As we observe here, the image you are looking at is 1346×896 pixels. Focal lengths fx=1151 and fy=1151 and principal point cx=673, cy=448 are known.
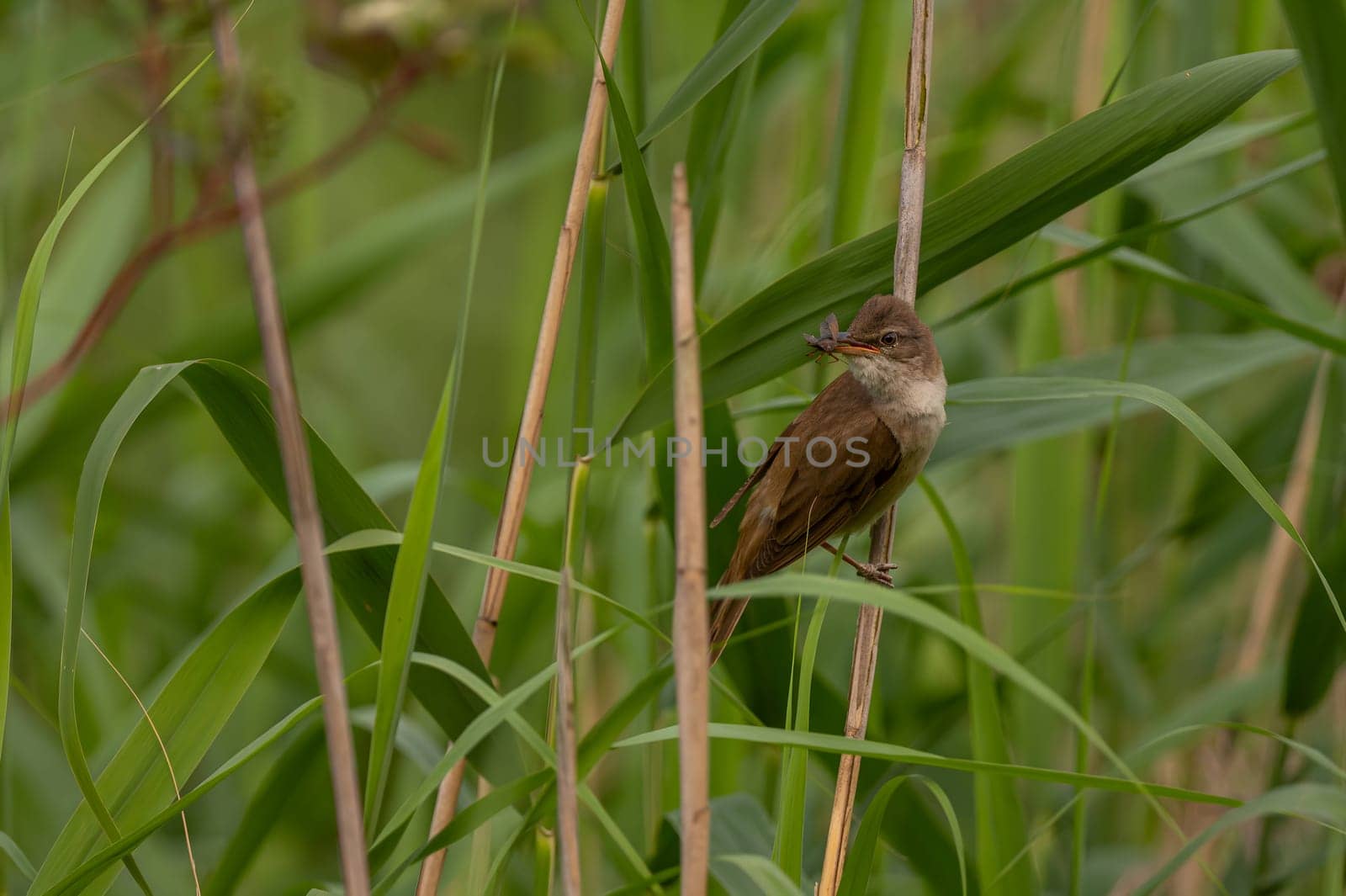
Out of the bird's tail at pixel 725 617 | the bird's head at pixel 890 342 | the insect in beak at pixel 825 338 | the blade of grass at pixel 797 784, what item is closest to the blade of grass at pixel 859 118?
the bird's head at pixel 890 342

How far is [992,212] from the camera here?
1.30 meters

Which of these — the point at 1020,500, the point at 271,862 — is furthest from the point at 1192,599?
the point at 271,862

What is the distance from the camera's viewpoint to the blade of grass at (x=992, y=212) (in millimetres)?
1240

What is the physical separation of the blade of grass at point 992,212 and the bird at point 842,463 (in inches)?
11.7

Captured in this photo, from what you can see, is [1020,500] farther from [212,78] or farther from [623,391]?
[212,78]

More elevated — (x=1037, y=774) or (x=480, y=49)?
(x=480, y=49)

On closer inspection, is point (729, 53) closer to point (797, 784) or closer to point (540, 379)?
point (540, 379)

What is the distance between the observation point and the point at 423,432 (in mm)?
3887

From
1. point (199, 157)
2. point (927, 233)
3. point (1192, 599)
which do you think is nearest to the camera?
point (927, 233)

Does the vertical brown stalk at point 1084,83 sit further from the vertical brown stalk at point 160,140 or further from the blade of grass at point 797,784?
the vertical brown stalk at point 160,140

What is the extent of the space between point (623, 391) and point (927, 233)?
1645mm

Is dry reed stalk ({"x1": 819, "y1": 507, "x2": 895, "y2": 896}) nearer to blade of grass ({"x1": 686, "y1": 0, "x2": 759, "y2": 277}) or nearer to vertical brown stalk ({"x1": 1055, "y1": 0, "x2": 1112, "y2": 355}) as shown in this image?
blade of grass ({"x1": 686, "y1": 0, "x2": 759, "y2": 277})

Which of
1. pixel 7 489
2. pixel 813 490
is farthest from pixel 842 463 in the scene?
pixel 7 489

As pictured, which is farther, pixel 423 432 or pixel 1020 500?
pixel 423 432
